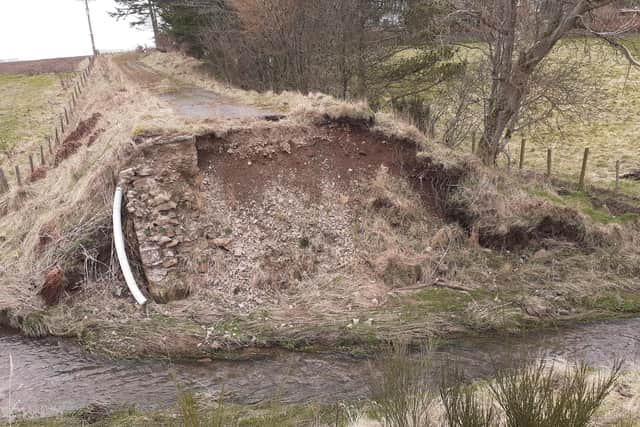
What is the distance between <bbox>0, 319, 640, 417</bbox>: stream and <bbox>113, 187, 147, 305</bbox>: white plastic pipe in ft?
4.54

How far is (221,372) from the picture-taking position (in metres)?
7.94

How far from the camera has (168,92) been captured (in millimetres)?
20203

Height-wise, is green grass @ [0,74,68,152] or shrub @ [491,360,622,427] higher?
green grass @ [0,74,68,152]

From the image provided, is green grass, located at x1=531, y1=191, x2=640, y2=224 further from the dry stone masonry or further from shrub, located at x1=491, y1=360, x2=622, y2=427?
shrub, located at x1=491, y1=360, x2=622, y2=427

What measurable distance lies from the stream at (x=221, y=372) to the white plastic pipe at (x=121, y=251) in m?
1.38

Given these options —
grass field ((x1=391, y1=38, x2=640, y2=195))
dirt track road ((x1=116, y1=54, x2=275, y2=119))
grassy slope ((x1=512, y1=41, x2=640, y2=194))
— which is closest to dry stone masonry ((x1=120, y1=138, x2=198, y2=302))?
→ dirt track road ((x1=116, y1=54, x2=275, y2=119))

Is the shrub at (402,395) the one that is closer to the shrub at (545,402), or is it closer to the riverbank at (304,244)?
the shrub at (545,402)

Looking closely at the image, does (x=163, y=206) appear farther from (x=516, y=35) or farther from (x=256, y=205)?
(x=516, y=35)

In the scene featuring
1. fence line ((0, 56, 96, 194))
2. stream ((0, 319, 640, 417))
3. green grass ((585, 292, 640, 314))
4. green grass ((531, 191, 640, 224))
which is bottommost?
green grass ((585, 292, 640, 314))

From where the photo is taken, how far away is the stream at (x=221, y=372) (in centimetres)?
722

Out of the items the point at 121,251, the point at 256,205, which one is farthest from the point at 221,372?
the point at 256,205

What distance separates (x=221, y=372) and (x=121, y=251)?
3.56 m

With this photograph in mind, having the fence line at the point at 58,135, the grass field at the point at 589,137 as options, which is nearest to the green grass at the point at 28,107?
the fence line at the point at 58,135

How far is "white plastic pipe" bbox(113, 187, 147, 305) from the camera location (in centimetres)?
926
